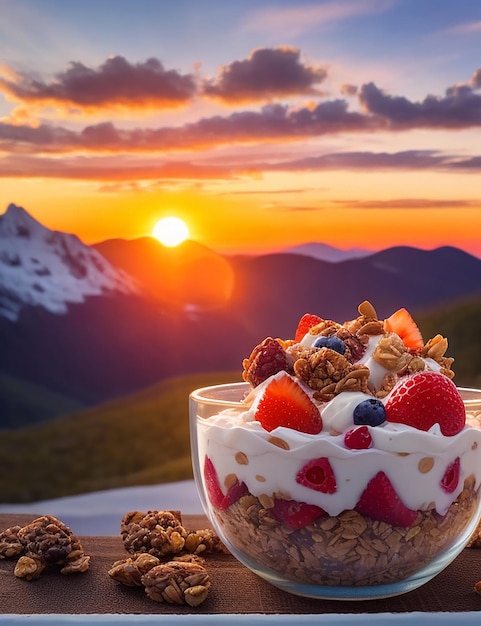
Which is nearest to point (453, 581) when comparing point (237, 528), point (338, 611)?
point (338, 611)

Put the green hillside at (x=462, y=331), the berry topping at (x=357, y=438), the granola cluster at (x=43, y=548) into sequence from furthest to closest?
the green hillside at (x=462, y=331)
the granola cluster at (x=43, y=548)
the berry topping at (x=357, y=438)

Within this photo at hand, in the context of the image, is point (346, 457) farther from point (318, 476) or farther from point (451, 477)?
point (451, 477)

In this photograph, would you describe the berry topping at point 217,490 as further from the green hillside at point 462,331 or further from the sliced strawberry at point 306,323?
the green hillside at point 462,331

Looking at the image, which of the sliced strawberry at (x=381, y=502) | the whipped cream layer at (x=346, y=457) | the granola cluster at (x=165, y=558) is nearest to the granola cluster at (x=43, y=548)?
the granola cluster at (x=165, y=558)

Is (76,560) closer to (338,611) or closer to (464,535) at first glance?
(338,611)

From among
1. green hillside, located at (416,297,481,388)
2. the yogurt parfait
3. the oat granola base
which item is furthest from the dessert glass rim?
green hillside, located at (416,297,481,388)

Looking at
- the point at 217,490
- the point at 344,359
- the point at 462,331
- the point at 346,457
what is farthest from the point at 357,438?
the point at 462,331
